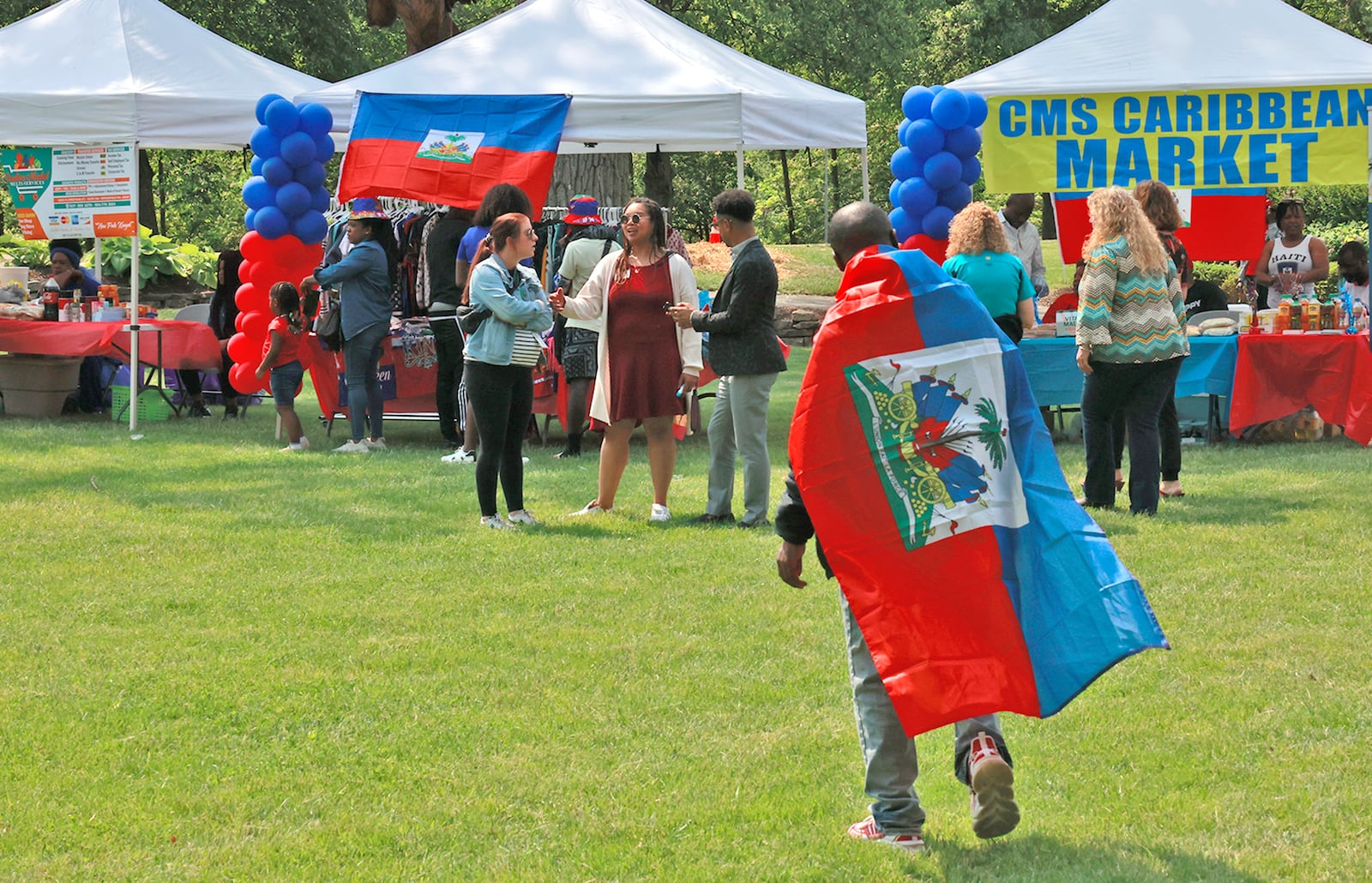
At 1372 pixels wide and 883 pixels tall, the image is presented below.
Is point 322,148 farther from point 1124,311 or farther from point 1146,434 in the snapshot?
point 1146,434

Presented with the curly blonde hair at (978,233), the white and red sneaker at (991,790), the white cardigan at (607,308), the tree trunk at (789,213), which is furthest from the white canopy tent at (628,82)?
the tree trunk at (789,213)

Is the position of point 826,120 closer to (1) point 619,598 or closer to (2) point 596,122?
(2) point 596,122

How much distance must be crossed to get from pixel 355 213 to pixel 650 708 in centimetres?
718

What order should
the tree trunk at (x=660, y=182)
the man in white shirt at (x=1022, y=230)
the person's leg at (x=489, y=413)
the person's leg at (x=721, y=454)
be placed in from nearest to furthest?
the person's leg at (x=489, y=413) → the person's leg at (x=721, y=454) → the man in white shirt at (x=1022, y=230) → the tree trunk at (x=660, y=182)

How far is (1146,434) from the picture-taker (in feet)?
27.7

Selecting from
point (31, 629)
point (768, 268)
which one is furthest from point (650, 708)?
point (768, 268)

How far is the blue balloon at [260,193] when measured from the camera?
12.0 meters

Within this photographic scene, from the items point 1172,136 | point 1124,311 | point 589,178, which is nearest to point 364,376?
point 589,178

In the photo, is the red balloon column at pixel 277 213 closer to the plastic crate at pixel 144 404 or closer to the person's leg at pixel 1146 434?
the plastic crate at pixel 144 404

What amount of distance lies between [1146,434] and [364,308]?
5.60 meters

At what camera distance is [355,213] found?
446 inches

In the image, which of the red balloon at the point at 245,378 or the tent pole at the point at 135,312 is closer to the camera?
the red balloon at the point at 245,378

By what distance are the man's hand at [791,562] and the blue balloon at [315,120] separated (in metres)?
9.18

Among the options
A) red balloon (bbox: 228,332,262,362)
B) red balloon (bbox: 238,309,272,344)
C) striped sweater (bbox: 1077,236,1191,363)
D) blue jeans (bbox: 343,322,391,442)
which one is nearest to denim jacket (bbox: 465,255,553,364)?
striped sweater (bbox: 1077,236,1191,363)
